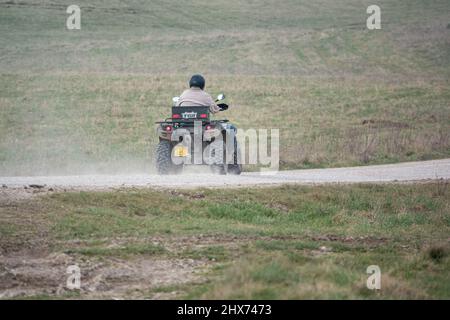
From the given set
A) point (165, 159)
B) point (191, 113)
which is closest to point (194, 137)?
point (191, 113)

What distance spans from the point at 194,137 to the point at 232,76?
113 feet

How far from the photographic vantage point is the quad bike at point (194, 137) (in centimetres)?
1781

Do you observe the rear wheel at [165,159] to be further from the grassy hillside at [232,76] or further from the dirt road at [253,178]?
the grassy hillside at [232,76]

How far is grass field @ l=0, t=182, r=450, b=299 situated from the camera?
9.52 metres

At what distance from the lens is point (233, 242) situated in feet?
39.7

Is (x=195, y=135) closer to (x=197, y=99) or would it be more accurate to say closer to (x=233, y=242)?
(x=197, y=99)

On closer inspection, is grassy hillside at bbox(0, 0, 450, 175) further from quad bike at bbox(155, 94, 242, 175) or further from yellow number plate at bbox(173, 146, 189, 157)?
yellow number plate at bbox(173, 146, 189, 157)

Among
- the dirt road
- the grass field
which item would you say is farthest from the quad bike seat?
the grass field

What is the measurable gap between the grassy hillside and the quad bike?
6.04 meters

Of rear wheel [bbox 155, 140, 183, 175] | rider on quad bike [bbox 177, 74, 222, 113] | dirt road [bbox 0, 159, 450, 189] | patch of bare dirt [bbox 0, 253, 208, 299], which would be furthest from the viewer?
rear wheel [bbox 155, 140, 183, 175]

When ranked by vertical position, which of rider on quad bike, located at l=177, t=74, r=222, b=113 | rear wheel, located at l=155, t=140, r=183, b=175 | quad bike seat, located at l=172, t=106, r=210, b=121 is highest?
rider on quad bike, located at l=177, t=74, r=222, b=113

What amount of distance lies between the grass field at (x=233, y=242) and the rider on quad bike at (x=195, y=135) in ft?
7.03

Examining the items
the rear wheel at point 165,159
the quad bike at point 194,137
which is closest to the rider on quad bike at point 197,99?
the quad bike at point 194,137

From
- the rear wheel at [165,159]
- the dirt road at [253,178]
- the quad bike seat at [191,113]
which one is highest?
the quad bike seat at [191,113]
